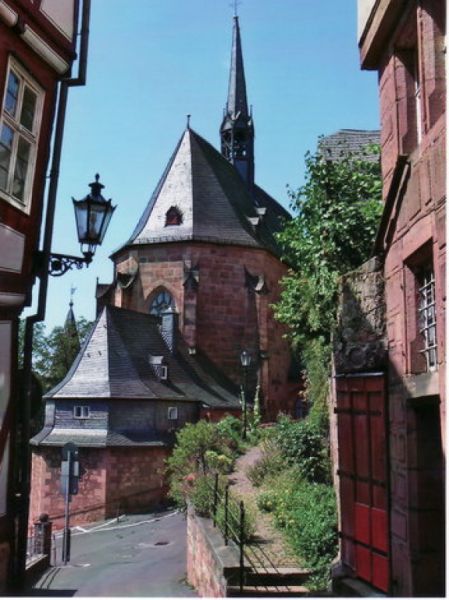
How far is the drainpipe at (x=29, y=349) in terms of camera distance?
573 centimetres

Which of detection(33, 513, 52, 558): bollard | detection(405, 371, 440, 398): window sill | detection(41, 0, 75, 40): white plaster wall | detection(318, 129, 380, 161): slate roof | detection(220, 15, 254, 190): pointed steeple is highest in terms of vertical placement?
detection(220, 15, 254, 190): pointed steeple

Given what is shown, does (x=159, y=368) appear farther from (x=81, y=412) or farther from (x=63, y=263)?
(x=63, y=263)

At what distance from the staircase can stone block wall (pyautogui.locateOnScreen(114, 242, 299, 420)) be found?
65.2ft

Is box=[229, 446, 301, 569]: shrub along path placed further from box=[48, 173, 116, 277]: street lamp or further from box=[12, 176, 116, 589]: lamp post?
box=[48, 173, 116, 277]: street lamp

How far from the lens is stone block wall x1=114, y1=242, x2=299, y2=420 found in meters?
29.0

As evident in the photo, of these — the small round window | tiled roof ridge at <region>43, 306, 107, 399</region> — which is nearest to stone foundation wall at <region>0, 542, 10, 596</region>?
tiled roof ridge at <region>43, 306, 107, 399</region>

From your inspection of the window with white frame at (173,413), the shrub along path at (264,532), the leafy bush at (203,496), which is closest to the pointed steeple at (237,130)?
the window with white frame at (173,413)

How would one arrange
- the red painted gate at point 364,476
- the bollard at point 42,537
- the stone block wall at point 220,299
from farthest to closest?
1. the stone block wall at point 220,299
2. the bollard at point 42,537
3. the red painted gate at point 364,476

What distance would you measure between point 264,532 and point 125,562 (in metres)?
2.34

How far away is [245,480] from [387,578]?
9.58 metres

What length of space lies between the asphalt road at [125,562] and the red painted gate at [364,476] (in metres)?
2.13

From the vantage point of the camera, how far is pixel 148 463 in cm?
2225

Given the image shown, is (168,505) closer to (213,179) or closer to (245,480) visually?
(245,480)

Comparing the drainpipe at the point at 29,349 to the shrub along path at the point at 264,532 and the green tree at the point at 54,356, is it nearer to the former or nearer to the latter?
the shrub along path at the point at 264,532
